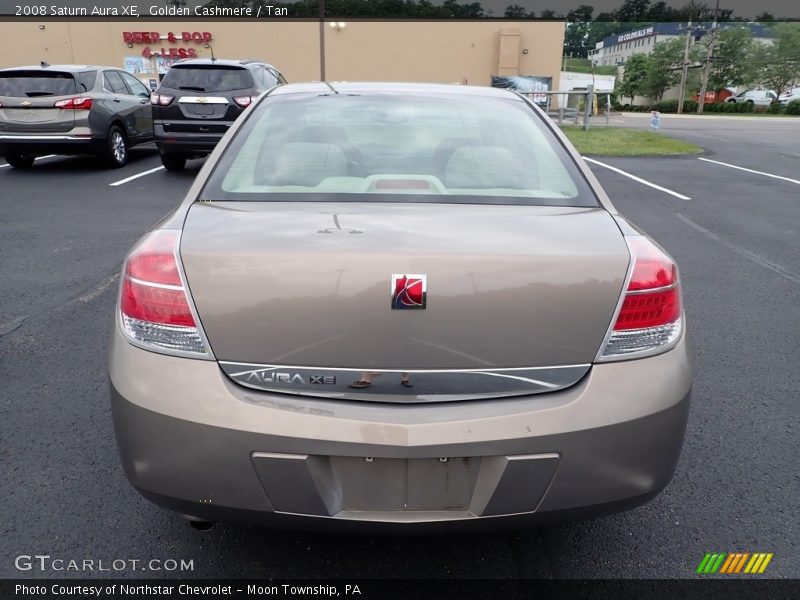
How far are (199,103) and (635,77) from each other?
78.7 m

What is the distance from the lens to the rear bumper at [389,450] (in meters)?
1.58

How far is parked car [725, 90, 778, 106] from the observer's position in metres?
65.9

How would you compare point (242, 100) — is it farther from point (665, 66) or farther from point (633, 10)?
point (633, 10)

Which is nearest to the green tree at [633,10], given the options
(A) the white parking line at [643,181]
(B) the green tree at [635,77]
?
(B) the green tree at [635,77]

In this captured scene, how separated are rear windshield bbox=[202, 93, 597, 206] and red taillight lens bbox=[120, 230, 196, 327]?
42 centimetres

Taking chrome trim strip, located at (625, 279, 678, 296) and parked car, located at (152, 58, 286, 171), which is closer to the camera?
chrome trim strip, located at (625, 279, 678, 296)

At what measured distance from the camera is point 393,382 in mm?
1619

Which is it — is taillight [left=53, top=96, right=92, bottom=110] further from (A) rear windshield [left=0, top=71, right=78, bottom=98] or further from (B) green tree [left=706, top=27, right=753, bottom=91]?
(B) green tree [left=706, top=27, right=753, bottom=91]

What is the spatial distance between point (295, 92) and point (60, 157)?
1133cm

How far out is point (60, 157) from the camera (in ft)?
A: 40.0

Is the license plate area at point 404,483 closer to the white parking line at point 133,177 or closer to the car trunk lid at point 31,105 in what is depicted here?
the white parking line at point 133,177

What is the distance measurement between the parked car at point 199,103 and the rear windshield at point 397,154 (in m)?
7.52

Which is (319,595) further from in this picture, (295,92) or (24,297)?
(24,297)

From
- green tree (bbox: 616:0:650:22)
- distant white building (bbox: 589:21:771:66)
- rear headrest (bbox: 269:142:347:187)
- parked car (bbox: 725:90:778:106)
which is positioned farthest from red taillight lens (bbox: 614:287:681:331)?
green tree (bbox: 616:0:650:22)
